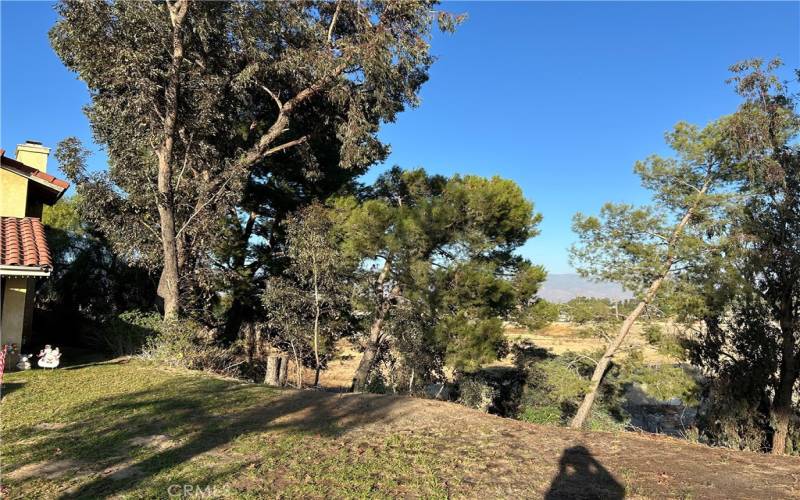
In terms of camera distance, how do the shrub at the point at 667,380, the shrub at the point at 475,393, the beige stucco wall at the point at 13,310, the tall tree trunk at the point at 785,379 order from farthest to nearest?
the shrub at the point at 475,393, the shrub at the point at 667,380, the tall tree trunk at the point at 785,379, the beige stucco wall at the point at 13,310

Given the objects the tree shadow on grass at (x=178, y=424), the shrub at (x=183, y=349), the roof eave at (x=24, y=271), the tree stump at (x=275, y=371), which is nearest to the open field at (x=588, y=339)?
the tree stump at (x=275, y=371)

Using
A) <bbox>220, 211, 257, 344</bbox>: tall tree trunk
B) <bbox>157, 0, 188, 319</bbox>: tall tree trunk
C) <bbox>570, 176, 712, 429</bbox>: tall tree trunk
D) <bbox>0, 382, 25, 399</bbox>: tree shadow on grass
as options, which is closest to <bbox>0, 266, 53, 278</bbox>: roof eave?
<bbox>0, 382, 25, 399</bbox>: tree shadow on grass

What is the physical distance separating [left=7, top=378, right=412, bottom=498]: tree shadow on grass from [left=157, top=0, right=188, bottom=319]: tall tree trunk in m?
4.19

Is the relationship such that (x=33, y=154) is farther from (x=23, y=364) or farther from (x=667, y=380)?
(x=667, y=380)

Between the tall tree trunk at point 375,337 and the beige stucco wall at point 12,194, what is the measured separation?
9.75 metres

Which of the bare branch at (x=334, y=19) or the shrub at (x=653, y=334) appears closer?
the shrub at (x=653, y=334)

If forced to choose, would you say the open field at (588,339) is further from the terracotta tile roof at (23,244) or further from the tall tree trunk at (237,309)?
the terracotta tile roof at (23,244)

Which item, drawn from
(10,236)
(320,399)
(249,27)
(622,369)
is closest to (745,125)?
(622,369)

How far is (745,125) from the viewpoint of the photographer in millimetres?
12391

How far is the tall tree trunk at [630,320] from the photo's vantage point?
44.2 ft

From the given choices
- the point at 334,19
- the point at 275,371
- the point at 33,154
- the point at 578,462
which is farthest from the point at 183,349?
the point at 334,19

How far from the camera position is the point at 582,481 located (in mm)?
5156

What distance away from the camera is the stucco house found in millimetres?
9820

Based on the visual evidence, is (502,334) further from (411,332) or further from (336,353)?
(336,353)
